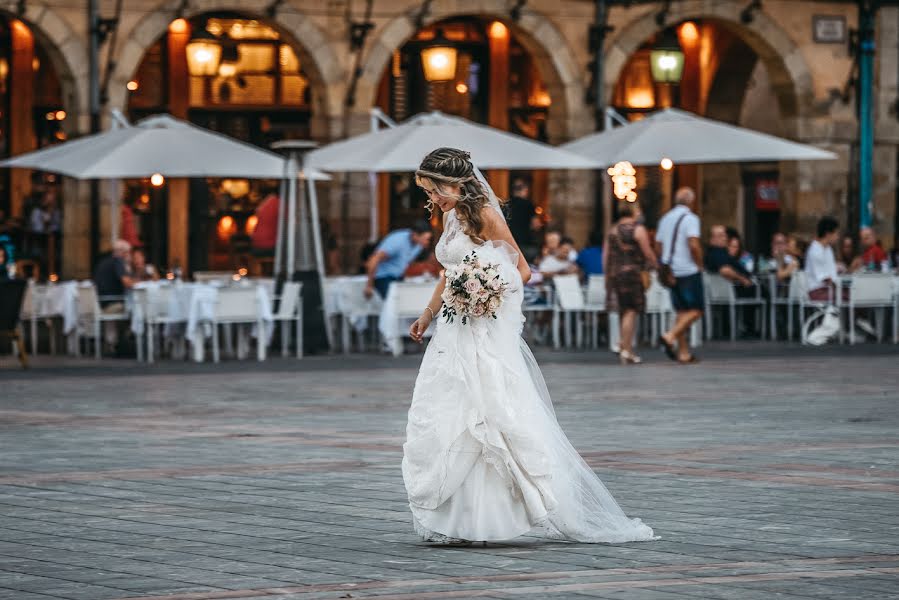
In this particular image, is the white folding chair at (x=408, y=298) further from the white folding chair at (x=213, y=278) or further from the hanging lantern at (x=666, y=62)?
the hanging lantern at (x=666, y=62)

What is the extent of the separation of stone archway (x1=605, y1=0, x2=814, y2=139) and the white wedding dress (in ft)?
62.5

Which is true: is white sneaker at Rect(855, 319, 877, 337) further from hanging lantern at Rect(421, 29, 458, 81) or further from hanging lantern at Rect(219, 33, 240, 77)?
hanging lantern at Rect(219, 33, 240, 77)

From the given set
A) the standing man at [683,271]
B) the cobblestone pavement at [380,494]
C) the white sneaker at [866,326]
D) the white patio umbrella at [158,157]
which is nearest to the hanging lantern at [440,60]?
the white patio umbrella at [158,157]

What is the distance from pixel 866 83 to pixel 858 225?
6.90 ft

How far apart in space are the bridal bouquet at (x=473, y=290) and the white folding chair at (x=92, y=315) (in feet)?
39.8

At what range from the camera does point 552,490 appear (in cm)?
756

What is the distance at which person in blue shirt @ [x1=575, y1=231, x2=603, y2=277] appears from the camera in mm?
22203

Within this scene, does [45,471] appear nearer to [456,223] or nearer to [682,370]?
[456,223]

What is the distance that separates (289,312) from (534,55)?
26.5ft

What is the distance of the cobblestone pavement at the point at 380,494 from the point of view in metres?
6.68

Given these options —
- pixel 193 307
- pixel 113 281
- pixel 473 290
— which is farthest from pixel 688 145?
pixel 473 290

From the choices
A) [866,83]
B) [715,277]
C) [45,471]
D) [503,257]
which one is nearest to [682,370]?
[715,277]

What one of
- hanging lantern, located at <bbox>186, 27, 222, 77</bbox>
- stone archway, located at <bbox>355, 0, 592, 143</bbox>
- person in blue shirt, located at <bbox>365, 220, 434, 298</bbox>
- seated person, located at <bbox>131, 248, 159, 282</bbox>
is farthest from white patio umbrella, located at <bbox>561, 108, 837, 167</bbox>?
hanging lantern, located at <bbox>186, 27, 222, 77</bbox>

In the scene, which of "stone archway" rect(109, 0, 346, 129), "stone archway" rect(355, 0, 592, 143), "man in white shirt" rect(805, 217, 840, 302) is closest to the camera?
"man in white shirt" rect(805, 217, 840, 302)
